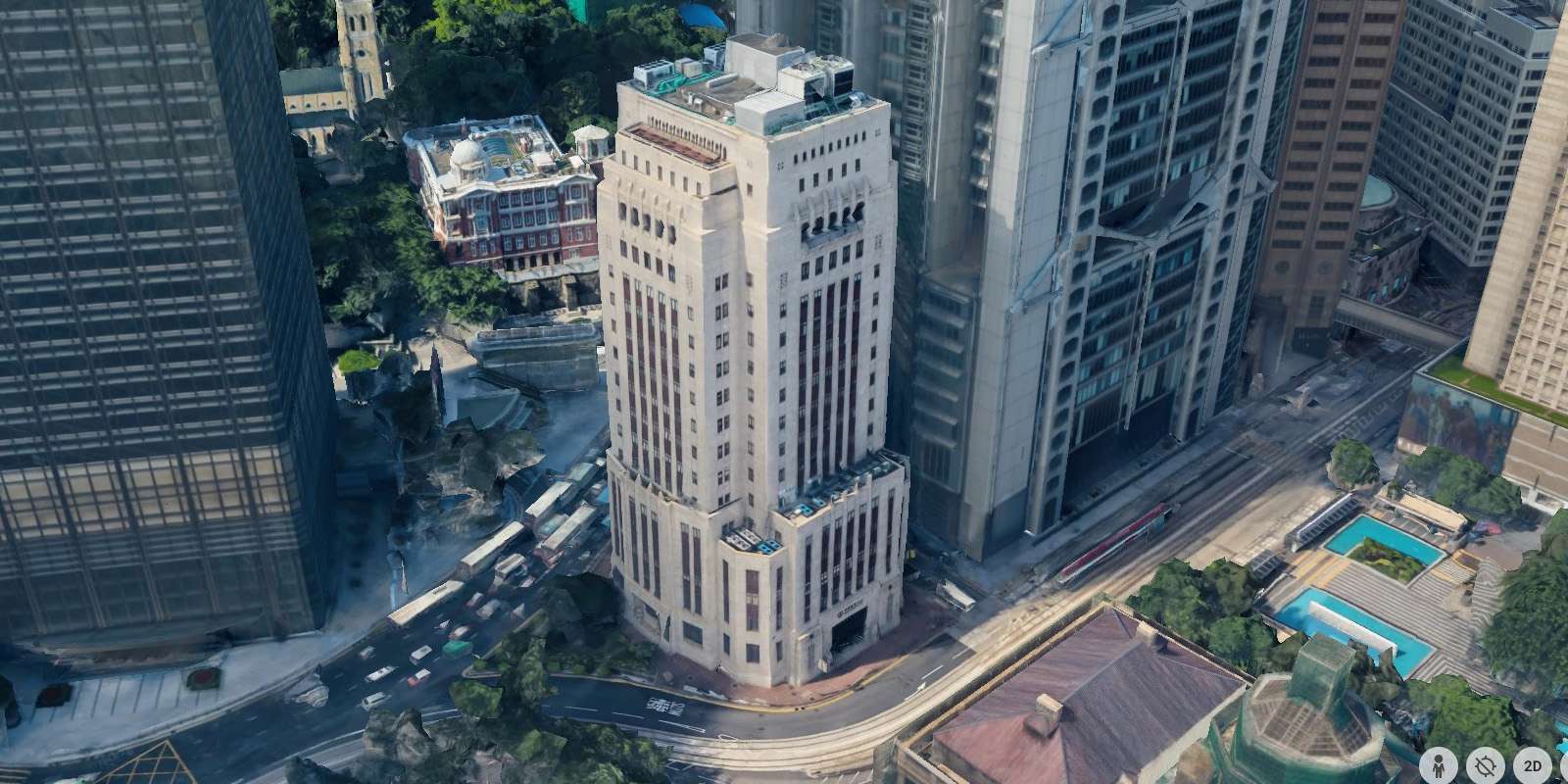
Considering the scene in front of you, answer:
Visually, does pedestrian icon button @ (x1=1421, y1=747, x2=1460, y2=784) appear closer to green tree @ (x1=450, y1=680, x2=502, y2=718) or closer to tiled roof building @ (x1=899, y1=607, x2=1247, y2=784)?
tiled roof building @ (x1=899, y1=607, x2=1247, y2=784)

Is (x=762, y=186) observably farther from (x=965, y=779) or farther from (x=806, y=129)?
(x=965, y=779)

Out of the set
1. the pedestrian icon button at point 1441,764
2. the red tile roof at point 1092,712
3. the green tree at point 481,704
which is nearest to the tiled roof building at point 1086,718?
the red tile roof at point 1092,712

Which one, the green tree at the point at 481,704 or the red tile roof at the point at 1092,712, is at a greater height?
the red tile roof at the point at 1092,712

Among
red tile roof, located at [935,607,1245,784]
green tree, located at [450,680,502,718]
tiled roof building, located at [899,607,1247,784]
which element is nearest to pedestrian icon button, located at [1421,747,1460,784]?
tiled roof building, located at [899,607,1247,784]

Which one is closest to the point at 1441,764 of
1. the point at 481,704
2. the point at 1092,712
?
the point at 1092,712

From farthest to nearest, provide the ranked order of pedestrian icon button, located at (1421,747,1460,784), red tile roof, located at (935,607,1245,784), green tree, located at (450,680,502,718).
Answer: green tree, located at (450,680,502,718), pedestrian icon button, located at (1421,747,1460,784), red tile roof, located at (935,607,1245,784)

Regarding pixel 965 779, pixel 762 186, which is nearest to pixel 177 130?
pixel 762 186

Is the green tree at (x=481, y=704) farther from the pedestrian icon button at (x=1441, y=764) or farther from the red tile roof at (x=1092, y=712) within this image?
the pedestrian icon button at (x=1441, y=764)

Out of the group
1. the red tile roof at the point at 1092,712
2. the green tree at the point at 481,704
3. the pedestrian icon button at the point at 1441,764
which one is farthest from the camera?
the green tree at the point at 481,704
